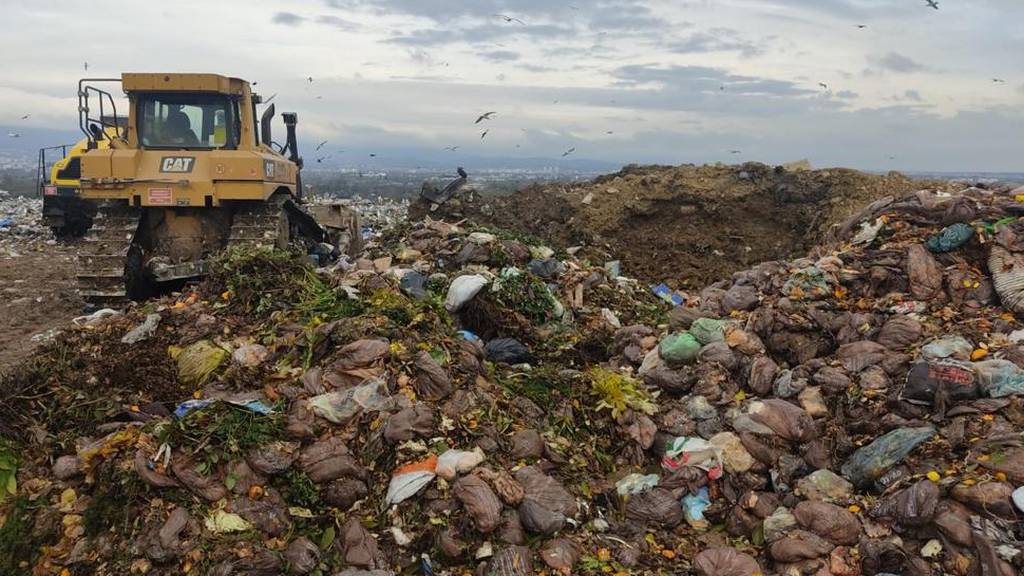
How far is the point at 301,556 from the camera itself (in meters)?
3.21

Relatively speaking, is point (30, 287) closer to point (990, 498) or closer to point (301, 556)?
point (301, 556)

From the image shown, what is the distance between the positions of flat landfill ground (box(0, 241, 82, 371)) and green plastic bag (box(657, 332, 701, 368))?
5.02 meters

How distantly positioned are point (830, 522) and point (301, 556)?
246 cm

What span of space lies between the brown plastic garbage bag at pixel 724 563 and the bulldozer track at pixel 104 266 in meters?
6.04

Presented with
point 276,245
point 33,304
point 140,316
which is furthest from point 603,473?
point 33,304

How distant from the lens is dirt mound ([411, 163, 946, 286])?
36.0ft

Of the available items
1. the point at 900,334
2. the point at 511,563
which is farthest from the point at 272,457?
the point at 900,334

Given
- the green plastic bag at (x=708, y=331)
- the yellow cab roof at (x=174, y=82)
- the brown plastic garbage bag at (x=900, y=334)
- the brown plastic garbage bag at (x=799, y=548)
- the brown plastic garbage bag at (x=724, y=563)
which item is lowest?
the brown plastic garbage bag at (x=724, y=563)

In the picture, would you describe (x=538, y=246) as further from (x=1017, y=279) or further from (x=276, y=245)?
(x=1017, y=279)

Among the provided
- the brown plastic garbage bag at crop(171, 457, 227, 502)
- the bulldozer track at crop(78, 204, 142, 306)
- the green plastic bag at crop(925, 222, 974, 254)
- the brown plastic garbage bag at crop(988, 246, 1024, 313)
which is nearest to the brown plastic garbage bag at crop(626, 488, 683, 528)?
the brown plastic garbage bag at crop(171, 457, 227, 502)

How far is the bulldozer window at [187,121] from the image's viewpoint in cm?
770

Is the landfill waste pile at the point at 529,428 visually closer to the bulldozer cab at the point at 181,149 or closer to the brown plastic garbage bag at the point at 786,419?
the brown plastic garbage bag at the point at 786,419

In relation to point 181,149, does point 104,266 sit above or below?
below

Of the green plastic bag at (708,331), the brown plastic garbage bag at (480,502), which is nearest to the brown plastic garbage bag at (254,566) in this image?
the brown plastic garbage bag at (480,502)
